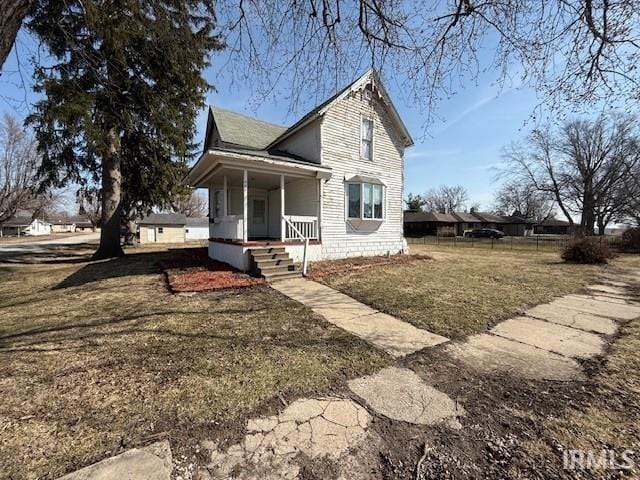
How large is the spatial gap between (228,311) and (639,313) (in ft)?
25.5

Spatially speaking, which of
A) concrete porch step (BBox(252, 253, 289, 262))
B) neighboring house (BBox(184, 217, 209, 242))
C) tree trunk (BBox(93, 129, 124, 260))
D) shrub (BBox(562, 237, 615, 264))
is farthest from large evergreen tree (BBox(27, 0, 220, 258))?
neighboring house (BBox(184, 217, 209, 242))

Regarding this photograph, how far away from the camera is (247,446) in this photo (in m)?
1.99

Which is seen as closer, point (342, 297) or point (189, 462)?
point (189, 462)

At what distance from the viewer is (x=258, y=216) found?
45.2 feet

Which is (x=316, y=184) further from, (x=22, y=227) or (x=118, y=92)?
(x=22, y=227)

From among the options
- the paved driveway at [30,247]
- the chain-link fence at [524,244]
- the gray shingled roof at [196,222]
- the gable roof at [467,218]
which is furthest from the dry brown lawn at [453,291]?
the gable roof at [467,218]

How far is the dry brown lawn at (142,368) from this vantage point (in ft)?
6.88

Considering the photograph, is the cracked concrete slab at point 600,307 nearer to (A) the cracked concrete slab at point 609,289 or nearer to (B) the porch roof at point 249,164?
(A) the cracked concrete slab at point 609,289

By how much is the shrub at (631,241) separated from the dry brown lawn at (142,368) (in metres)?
27.7

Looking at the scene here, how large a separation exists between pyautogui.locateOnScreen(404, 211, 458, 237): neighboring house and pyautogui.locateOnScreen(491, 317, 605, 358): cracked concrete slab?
49.7 m

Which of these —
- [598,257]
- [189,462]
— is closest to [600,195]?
[598,257]

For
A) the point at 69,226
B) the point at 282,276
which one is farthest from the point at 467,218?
the point at 69,226

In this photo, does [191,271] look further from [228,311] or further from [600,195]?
[600,195]

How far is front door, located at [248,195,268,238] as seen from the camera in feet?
44.5
